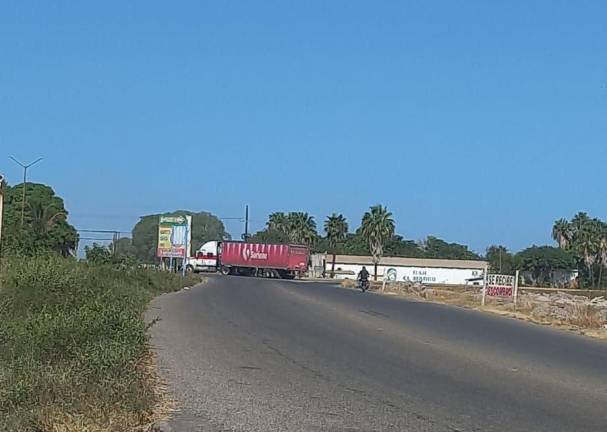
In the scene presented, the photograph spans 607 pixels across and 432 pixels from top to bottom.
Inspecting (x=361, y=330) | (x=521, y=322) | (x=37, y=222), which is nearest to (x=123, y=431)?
(x=361, y=330)

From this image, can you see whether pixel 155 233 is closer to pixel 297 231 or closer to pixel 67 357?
pixel 297 231

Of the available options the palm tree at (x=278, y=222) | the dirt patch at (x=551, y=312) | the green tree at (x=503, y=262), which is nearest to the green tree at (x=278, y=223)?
the palm tree at (x=278, y=222)

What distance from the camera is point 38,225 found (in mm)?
58812

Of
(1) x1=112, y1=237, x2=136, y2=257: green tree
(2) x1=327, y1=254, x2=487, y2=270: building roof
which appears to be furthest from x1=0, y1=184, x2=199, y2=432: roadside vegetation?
(2) x1=327, y1=254, x2=487, y2=270: building roof

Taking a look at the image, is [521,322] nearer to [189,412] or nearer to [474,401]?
[474,401]

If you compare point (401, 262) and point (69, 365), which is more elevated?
point (401, 262)

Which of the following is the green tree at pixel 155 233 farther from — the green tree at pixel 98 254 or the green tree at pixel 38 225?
the green tree at pixel 98 254

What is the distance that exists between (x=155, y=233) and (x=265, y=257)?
50.7 m

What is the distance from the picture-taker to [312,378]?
15531 millimetres

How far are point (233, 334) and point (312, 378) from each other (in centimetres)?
805

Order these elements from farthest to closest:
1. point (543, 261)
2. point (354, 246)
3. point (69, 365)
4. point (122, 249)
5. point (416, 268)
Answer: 1. point (354, 246)
2. point (416, 268)
3. point (543, 261)
4. point (122, 249)
5. point (69, 365)

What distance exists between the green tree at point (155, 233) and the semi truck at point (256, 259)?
10417mm

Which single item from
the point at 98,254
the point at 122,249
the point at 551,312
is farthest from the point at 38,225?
the point at 551,312

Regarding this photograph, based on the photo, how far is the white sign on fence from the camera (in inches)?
1816
